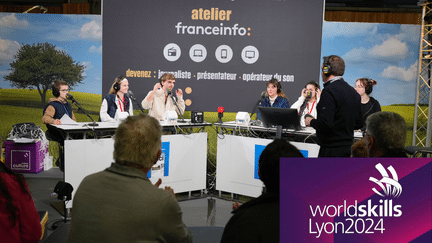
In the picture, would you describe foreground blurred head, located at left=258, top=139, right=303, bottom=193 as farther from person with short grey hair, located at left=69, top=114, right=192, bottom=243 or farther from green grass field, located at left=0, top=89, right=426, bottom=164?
green grass field, located at left=0, top=89, right=426, bottom=164

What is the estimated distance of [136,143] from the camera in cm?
146

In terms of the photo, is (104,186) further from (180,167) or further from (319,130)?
(180,167)

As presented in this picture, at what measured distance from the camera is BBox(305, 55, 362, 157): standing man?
3158 millimetres

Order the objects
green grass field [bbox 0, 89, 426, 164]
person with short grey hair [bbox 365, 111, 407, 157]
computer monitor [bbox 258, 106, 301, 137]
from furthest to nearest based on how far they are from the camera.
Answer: green grass field [bbox 0, 89, 426, 164]
computer monitor [bbox 258, 106, 301, 137]
person with short grey hair [bbox 365, 111, 407, 157]

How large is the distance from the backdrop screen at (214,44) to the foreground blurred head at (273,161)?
16.4 feet

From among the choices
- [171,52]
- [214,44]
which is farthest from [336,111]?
[171,52]

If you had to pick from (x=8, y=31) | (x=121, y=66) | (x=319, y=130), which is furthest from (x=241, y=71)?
(x=8, y=31)

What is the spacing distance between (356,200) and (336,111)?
2.31 metres

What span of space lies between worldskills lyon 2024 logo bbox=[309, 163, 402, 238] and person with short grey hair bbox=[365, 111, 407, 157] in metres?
0.73

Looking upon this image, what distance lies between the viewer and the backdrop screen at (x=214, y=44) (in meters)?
6.09

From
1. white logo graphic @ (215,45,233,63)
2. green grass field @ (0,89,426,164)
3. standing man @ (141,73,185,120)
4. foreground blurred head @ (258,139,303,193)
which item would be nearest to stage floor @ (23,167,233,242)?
standing man @ (141,73,185,120)

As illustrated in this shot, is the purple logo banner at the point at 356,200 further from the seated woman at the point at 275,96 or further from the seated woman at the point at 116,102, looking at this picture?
the seated woman at the point at 116,102

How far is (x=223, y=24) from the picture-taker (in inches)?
242

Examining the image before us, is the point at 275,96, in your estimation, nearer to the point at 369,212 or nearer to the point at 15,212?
the point at 15,212
